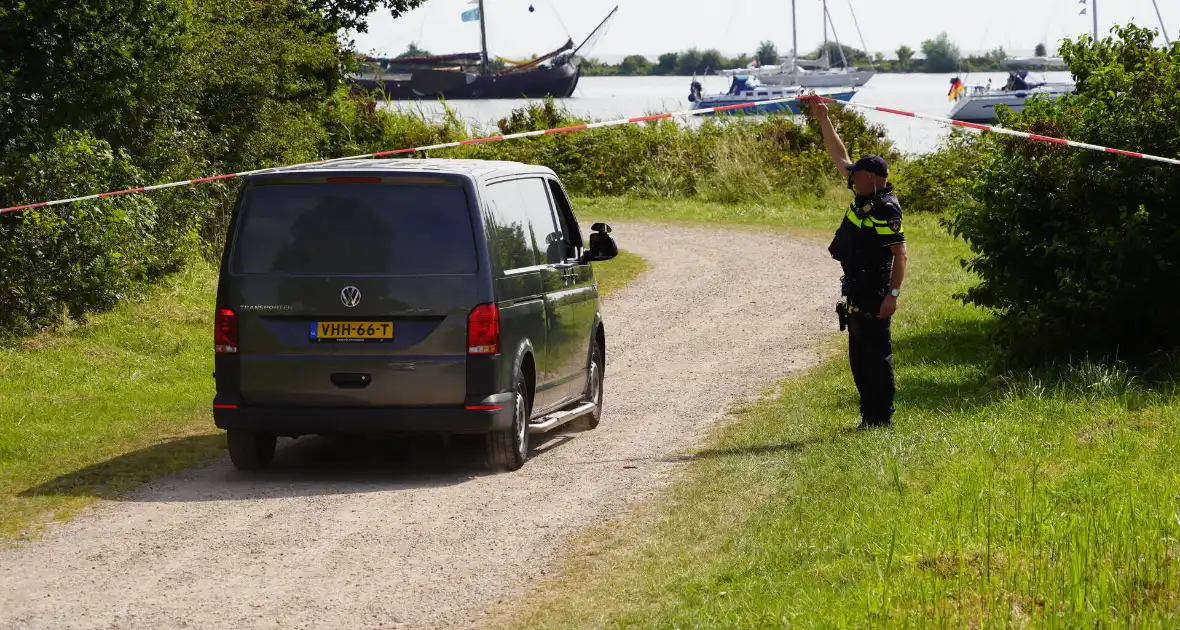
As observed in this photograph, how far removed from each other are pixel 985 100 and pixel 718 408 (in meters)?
91.6

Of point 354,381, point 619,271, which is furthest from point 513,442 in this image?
point 619,271

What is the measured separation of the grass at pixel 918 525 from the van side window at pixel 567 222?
Result: 1772mm

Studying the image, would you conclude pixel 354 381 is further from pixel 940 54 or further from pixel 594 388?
pixel 940 54

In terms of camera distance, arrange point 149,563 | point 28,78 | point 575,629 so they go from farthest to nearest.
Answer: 1. point 28,78
2. point 149,563
3. point 575,629

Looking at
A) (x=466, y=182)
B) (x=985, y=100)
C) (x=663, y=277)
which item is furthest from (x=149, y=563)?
(x=985, y=100)

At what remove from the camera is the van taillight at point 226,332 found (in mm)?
9297

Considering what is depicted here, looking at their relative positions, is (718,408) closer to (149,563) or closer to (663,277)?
(149,563)

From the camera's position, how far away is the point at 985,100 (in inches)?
3900

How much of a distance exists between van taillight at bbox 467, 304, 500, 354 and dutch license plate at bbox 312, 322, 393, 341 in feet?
1.62

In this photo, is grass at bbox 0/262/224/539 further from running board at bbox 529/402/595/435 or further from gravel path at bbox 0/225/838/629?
running board at bbox 529/402/595/435

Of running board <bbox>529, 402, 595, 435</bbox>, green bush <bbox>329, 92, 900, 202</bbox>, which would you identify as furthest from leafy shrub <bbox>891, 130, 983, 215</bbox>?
running board <bbox>529, 402, 595, 435</bbox>

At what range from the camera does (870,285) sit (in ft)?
32.8

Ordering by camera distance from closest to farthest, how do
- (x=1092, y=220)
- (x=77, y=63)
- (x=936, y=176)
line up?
(x=1092, y=220)
(x=77, y=63)
(x=936, y=176)

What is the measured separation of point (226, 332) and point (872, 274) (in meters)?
4.23
